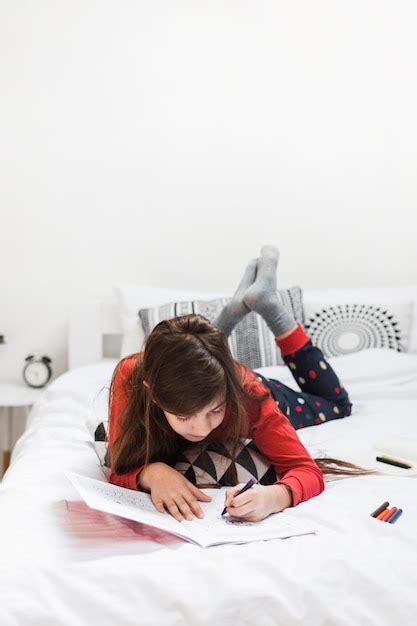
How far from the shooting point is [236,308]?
183 centimetres

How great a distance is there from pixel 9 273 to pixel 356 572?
6.49 feet

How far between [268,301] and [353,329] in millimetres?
708

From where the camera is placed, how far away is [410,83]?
106 inches

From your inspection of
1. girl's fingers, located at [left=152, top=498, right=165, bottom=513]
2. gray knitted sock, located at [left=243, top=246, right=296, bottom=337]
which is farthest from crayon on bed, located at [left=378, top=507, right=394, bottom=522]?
gray knitted sock, located at [left=243, top=246, right=296, bottom=337]

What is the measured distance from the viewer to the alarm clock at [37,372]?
8.36ft

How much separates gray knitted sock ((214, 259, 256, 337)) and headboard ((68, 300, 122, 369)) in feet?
2.53

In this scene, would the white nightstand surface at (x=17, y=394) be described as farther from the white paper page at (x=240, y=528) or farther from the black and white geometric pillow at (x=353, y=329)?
the white paper page at (x=240, y=528)

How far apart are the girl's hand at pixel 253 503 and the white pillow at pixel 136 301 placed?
1258 millimetres

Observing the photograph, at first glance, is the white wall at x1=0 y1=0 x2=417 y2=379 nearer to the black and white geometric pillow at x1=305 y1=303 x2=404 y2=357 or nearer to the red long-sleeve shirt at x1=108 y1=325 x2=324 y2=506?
the black and white geometric pillow at x1=305 y1=303 x2=404 y2=357

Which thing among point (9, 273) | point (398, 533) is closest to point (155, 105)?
point (9, 273)

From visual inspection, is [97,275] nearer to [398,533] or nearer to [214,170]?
[214,170]

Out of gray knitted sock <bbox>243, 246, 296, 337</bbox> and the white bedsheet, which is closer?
the white bedsheet

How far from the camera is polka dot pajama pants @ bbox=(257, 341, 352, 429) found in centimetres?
181

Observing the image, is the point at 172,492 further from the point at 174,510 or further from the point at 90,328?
the point at 90,328
